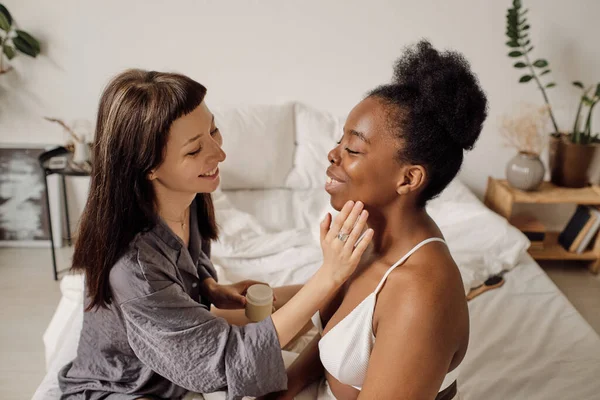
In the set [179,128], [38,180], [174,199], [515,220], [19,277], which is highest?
[179,128]

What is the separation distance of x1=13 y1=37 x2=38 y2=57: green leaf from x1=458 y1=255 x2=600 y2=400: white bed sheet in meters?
2.35

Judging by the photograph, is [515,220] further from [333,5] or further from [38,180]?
[38,180]

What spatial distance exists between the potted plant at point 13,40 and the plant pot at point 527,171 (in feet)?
8.13

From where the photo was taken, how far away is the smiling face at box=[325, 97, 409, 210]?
0.97 m

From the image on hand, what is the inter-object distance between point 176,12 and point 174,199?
5.87ft

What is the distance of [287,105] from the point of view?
2730 mm

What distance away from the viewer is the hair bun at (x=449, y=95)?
0.91 meters

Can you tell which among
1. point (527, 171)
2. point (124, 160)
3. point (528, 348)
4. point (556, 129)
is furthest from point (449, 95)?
point (556, 129)

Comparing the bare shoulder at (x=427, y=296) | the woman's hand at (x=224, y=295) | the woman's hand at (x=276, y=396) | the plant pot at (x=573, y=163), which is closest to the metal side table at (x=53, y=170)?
the woman's hand at (x=224, y=295)

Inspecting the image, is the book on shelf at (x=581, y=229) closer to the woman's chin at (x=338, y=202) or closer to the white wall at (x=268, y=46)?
the white wall at (x=268, y=46)

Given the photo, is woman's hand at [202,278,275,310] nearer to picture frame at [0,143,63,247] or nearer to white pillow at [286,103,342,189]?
white pillow at [286,103,342,189]

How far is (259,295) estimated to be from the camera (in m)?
1.29

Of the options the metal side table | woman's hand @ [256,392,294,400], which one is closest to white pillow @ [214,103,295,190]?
the metal side table

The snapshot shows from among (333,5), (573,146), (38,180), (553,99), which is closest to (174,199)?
(333,5)
